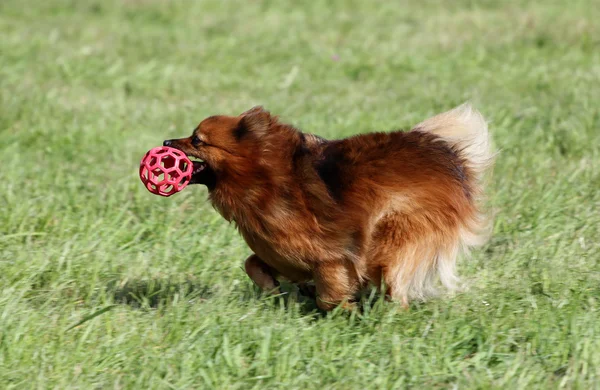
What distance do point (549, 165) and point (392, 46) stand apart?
4.12m

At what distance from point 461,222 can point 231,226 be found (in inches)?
77.6

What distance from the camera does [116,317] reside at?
4.64 metres

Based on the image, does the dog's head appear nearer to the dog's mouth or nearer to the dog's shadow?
the dog's mouth

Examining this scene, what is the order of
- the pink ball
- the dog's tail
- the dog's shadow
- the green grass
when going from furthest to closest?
1. the dog's shadow
2. the dog's tail
3. the pink ball
4. the green grass

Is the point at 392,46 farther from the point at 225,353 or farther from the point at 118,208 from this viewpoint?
the point at 225,353

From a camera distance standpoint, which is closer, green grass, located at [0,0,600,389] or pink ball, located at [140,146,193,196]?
green grass, located at [0,0,600,389]

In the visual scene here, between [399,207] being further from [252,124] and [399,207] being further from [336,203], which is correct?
[252,124]

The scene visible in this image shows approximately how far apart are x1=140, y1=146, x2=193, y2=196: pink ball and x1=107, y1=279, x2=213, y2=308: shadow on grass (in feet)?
2.02

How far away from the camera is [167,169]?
4.64 metres

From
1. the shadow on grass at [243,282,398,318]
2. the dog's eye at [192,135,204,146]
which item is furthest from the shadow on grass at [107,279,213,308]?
the dog's eye at [192,135,204,146]

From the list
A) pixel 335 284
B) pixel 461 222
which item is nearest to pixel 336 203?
pixel 335 284

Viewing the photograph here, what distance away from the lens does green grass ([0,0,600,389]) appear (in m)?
4.20

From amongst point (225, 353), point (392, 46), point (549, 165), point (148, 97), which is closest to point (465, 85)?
point (392, 46)

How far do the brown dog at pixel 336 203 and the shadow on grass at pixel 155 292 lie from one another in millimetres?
486
